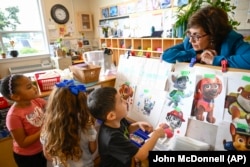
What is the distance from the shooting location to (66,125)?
91 centimetres

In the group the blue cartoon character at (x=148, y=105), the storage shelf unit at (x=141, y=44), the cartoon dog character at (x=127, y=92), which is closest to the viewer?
the blue cartoon character at (x=148, y=105)

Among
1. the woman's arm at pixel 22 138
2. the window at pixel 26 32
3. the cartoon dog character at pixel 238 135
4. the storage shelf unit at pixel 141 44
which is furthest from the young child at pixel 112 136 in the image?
the window at pixel 26 32

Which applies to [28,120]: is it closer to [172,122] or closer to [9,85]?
[9,85]

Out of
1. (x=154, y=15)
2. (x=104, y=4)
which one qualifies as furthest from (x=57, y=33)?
(x=154, y=15)

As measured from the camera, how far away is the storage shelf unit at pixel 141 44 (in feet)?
10.6

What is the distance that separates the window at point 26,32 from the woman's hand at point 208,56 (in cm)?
404

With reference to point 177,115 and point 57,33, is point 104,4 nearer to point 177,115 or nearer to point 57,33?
point 57,33

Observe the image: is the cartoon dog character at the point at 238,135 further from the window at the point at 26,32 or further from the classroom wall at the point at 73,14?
the window at the point at 26,32

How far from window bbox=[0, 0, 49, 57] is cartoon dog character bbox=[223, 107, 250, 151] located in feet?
14.0

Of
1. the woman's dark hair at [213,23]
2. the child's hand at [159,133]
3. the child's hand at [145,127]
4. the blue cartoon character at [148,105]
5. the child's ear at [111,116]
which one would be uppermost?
the woman's dark hair at [213,23]

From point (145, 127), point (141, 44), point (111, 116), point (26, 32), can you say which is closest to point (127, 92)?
point (145, 127)

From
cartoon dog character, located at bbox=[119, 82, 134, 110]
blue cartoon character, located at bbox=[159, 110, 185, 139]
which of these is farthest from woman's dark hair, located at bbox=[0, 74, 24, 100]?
blue cartoon character, located at bbox=[159, 110, 185, 139]

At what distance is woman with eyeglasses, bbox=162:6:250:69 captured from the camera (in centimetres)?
96

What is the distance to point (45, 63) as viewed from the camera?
427 cm
